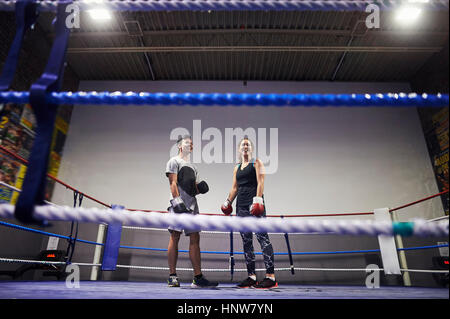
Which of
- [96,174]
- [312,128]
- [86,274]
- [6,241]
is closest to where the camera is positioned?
[6,241]

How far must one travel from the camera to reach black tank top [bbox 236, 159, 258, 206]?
76.0 inches

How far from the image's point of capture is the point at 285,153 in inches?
173

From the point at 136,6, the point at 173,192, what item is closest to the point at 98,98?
the point at 136,6

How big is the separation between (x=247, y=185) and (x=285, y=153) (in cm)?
262

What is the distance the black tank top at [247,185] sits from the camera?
6.34 ft

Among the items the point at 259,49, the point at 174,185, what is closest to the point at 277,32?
the point at 259,49

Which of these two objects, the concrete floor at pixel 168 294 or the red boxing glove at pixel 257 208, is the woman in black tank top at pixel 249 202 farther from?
the concrete floor at pixel 168 294

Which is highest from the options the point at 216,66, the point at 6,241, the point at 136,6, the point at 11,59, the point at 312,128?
the point at 216,66

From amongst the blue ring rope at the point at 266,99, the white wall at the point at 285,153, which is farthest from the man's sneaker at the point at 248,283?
the white wall at the point at 285,153

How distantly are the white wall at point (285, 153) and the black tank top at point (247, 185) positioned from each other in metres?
2.11

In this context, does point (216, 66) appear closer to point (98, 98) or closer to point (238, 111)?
point (238, 111)

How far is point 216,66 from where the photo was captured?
460 centimetres

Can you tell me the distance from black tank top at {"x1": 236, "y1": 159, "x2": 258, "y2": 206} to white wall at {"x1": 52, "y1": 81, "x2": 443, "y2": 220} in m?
2.11
